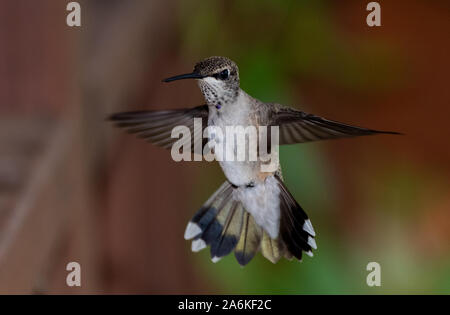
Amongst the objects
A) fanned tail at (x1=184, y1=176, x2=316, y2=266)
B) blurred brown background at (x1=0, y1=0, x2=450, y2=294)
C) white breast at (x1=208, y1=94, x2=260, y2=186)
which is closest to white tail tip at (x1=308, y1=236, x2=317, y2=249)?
Answer: fanned tail at (x1=184, y1=176, x2=316, y2=266)

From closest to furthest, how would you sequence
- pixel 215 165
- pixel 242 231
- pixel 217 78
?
pixel 217 78
pixel 242 231
pixel 215 165

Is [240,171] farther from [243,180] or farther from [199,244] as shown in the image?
[199,244]

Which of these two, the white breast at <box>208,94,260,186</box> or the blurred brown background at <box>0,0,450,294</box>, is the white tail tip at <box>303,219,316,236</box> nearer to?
the white breast at <box>208,94,260,186</box>

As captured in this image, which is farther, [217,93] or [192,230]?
[192,230]

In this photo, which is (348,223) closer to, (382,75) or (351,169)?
(351,169)

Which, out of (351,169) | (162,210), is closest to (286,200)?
(351,169)

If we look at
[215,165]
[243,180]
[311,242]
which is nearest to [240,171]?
[243,180]

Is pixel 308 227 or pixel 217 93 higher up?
pixel 217 93

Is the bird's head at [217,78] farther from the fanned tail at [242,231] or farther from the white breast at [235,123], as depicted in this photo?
the fanned tail at [242,231]
